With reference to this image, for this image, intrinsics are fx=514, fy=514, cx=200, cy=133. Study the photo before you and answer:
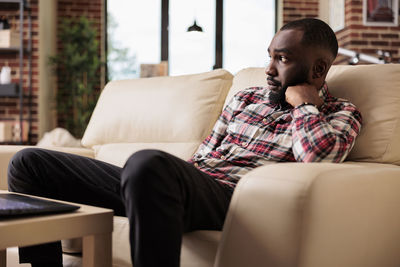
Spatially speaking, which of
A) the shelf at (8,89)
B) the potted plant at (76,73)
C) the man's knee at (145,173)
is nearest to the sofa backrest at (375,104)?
the man's knee at (145,173)

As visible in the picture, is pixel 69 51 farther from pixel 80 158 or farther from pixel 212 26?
pixel 80 158

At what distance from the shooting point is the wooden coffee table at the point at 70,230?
3.15ft

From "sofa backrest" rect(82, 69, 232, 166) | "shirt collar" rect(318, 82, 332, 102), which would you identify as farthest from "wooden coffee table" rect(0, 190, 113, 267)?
"sofa backrest" rect(82, 69, 232, 166)

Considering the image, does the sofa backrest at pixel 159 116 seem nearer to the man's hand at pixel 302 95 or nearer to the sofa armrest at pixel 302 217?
the man's hand at pixel 302 95

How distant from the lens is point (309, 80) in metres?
1.60

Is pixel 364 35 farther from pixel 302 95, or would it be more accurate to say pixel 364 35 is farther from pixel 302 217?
pixel 302 217

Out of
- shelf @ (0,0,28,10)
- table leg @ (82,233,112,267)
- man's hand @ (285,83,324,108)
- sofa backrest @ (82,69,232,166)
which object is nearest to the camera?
table leg @ (82,233,112,267)

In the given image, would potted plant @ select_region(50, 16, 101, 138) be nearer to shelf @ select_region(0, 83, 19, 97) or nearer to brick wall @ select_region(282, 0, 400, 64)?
shelf @ select_region(0, 83, 19, 97)

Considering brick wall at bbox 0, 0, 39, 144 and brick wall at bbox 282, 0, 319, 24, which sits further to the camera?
brick wall at bbox 282, 0, 319, 24

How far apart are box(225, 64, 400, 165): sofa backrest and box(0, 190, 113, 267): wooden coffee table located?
81cm

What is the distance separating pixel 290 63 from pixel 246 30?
17.5 ft

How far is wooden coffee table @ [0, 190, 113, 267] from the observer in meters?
Result: 0.96

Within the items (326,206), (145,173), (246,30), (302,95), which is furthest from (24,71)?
(326,206)

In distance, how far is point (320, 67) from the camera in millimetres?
1611
